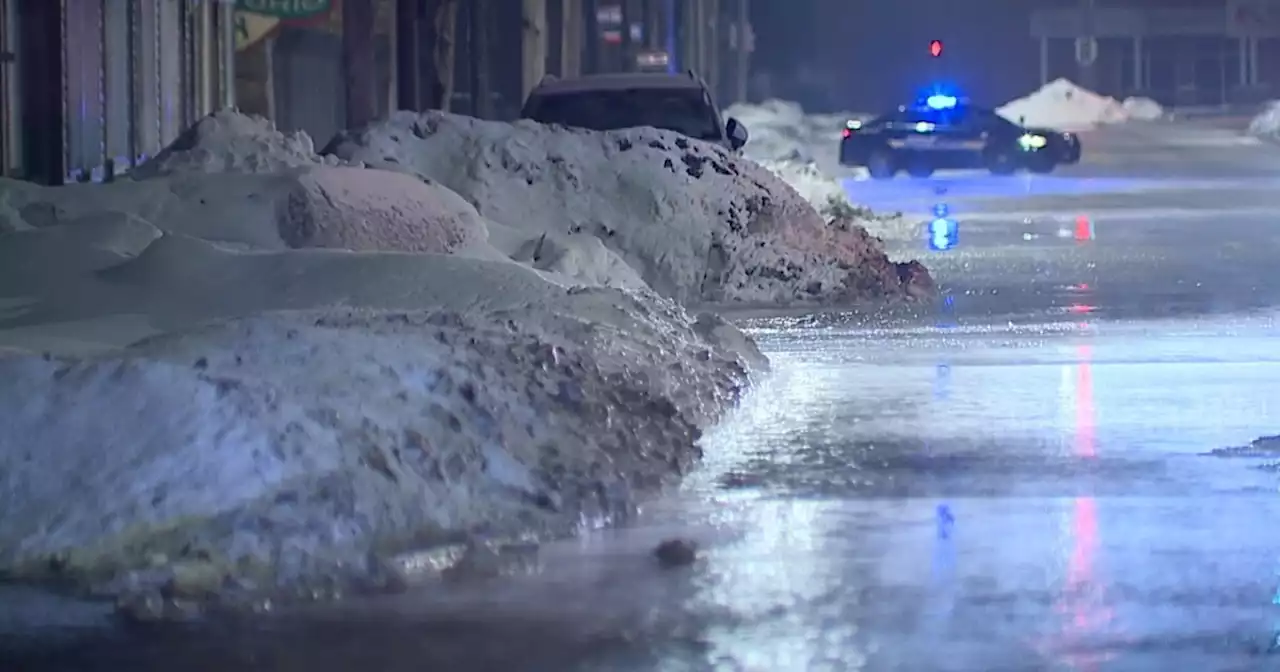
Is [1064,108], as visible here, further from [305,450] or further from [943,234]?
[305,450]

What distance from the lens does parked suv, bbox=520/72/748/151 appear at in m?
22.2

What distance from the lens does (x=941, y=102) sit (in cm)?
3956

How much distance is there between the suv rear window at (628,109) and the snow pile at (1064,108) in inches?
2029

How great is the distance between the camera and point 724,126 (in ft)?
73.2

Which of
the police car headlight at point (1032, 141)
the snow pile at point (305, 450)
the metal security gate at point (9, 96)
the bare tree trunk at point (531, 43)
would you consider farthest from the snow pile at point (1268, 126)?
the snow pile at point (305, 450)

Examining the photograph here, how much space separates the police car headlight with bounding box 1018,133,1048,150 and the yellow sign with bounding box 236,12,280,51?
50.5ft

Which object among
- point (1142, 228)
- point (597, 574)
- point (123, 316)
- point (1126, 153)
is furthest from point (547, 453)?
point (1126, 153)

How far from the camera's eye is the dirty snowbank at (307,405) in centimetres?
746

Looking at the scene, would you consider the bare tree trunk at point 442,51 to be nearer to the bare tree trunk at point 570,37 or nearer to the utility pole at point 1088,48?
the bare tree trunk at point 570,37

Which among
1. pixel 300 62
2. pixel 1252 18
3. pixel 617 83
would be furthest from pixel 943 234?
pixel 1252 18

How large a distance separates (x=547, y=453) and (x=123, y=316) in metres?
3.91

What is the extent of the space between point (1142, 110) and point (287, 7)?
55.9m

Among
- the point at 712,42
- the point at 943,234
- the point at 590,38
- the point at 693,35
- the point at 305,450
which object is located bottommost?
the point at 305,450

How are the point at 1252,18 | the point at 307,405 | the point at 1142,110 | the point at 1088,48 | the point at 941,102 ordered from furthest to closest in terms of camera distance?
1. the point at 1252,18
2. the point at 1088,48
3. the point at 1142,110
4. the point at 941,102
5. the point at 307,405
